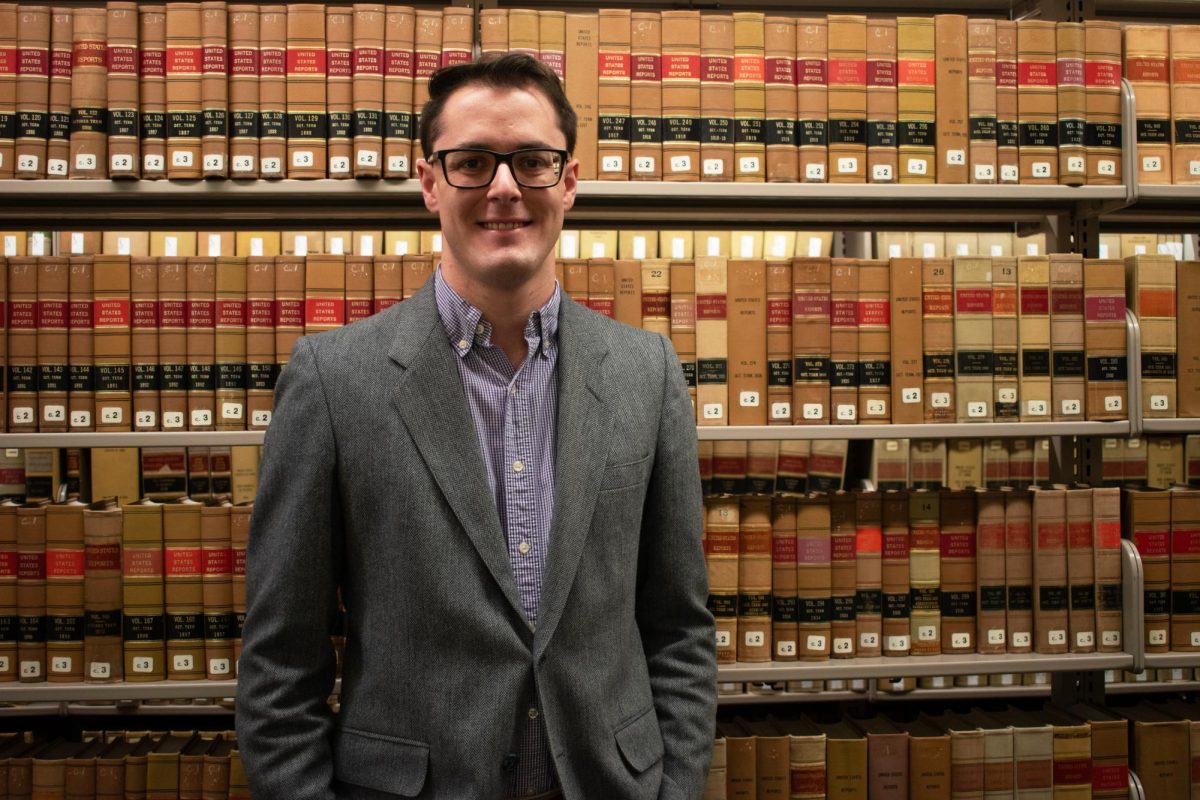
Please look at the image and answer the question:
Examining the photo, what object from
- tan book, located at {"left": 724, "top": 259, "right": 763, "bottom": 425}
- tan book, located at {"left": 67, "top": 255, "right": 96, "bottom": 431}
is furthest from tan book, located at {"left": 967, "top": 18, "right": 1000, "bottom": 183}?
tan book, located at {"left": 67, "top": 255, "right": 96, "bottom": 431}

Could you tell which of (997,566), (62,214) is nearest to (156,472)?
(62,214)

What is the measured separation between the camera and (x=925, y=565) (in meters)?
1.87

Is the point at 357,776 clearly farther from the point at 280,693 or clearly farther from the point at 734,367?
the point at 734,367

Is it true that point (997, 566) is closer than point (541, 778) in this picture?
No

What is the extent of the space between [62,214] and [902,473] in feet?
7.70

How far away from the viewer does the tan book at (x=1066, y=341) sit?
6.16ft

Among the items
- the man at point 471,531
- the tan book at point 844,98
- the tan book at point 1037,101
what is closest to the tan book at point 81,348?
the man at point 471,531

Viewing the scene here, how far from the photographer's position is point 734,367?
5.99 feet

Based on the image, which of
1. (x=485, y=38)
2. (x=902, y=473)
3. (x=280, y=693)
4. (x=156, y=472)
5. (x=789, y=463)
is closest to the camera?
(x=280, y=693)

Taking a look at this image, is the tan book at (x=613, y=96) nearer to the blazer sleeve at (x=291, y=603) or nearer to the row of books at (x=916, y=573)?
the row of books at (x=916, y=573)

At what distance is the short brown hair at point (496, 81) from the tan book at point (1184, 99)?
150 centimetres

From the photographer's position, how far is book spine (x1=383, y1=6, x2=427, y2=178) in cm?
177

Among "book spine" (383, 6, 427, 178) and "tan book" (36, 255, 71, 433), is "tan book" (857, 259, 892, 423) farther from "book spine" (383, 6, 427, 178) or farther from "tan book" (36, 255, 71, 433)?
"tan book" (36, 255, 71, 433)

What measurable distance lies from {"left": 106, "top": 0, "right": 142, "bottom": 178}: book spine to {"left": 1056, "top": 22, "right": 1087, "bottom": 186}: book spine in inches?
77.2
